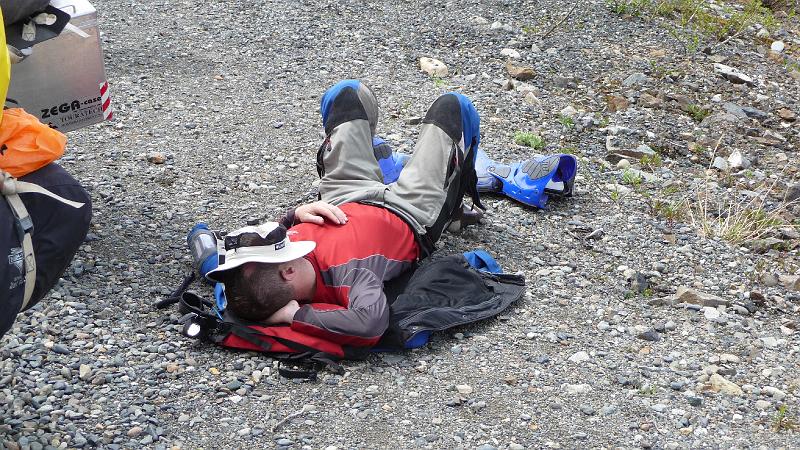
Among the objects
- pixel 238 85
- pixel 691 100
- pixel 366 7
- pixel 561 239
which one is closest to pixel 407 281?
pixel 561 239

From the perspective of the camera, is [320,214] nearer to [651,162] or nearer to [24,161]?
[24,161]

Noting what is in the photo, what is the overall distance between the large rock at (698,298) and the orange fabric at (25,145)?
11.0 feet

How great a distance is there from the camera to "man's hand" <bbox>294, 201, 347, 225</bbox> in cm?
513

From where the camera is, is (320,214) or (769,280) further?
(769,280)

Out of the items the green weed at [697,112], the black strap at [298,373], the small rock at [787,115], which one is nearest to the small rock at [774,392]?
the black strap at [298,373]

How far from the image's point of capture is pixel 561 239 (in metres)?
5.96

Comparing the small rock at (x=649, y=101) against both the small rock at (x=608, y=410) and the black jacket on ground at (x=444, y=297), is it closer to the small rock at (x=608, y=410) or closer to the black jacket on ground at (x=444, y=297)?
the black jacket on ground at (x=444, y=297)

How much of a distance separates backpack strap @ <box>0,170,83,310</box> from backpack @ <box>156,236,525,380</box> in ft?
3.72

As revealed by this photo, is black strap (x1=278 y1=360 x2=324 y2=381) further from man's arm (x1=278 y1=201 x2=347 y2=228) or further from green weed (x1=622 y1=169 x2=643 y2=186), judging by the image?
green weed (x1=622 y1=169 x2=643 y2=186)

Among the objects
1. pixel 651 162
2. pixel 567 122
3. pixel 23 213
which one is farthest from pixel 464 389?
pixel 567 122

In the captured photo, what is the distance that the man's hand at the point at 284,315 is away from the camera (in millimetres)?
4625

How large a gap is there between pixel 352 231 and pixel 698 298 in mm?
1943

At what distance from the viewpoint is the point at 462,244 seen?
5.84 m

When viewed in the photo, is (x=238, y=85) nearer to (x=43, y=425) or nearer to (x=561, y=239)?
(x=561, y=239)
